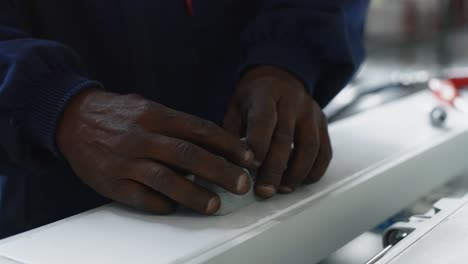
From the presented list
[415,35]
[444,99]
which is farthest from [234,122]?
[415,35]

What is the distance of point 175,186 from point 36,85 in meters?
0.18

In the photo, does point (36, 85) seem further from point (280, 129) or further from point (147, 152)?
point (280, 129)

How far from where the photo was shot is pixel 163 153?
58cm

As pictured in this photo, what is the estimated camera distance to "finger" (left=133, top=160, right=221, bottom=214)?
1.88ft

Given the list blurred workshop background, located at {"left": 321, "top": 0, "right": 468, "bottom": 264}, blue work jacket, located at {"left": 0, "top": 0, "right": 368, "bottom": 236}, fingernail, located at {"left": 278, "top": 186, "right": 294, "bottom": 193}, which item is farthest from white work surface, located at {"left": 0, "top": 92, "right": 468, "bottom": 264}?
blurred workshop background, located at {"left": 321, "top": 0, "right": 468, "bottom": 264}

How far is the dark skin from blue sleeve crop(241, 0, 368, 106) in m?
0.15

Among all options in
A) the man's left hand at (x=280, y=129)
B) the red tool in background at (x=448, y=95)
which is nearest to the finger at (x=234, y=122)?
the man's left hand at (x=280, y=129)

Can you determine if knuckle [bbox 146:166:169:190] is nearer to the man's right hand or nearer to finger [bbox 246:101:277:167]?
the man's right hand

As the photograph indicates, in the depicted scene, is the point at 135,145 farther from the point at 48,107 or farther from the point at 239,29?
the point at 239,29

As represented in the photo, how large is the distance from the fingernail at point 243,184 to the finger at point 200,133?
0.03m

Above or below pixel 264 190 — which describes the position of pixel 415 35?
below

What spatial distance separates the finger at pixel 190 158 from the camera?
1.88ft

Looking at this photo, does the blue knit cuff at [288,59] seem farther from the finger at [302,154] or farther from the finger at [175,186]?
the finger at [175,186]

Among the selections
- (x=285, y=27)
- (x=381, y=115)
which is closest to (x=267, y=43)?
(x=285, y=27)
